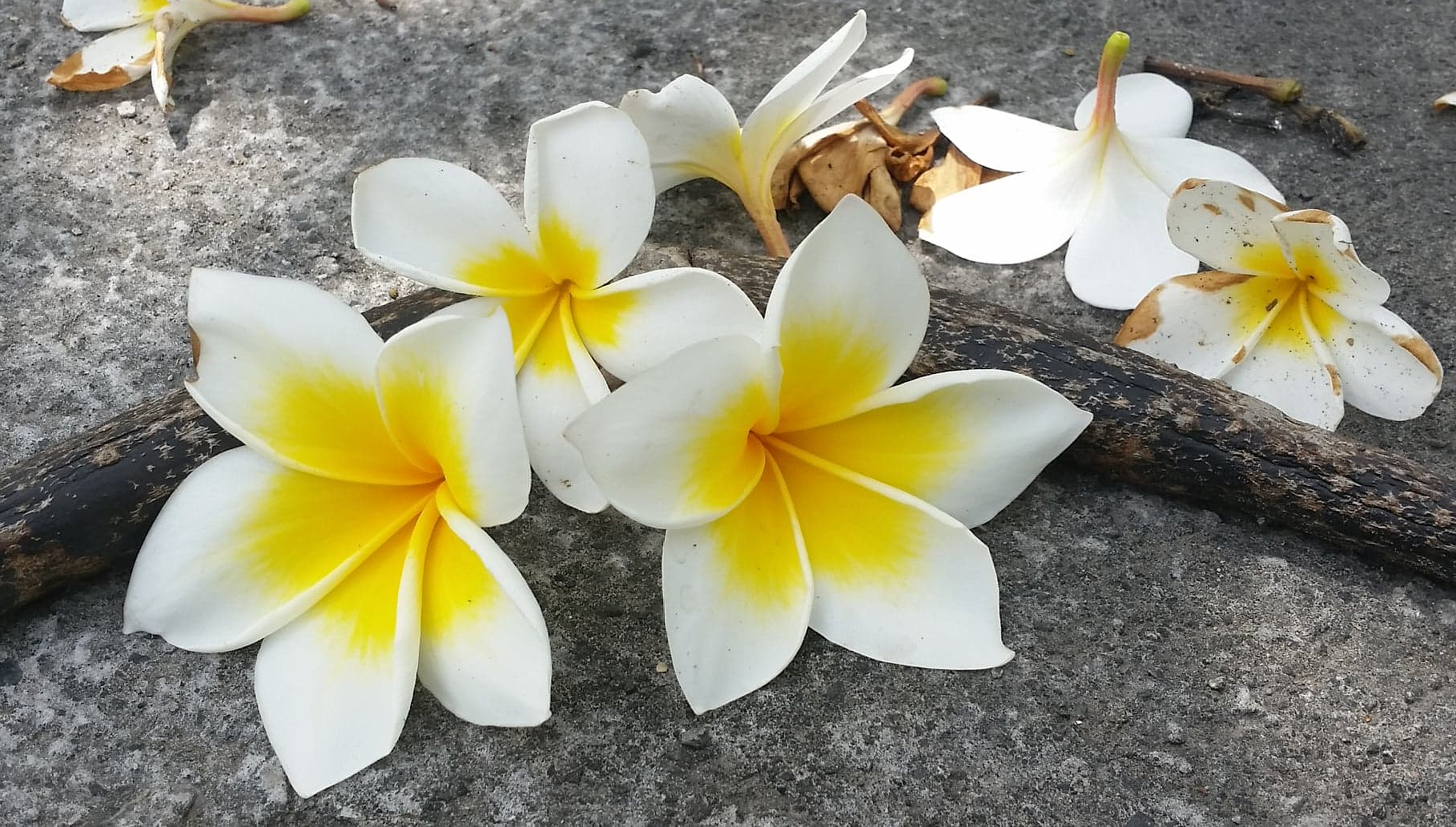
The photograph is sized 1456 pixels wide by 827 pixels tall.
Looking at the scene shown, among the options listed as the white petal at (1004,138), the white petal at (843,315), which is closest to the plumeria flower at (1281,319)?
the white petal at (1004,138)

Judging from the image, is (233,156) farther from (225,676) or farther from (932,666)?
(932,666)

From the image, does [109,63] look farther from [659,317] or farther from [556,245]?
[659,317]

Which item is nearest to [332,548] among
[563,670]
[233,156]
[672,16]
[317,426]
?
[317,426]

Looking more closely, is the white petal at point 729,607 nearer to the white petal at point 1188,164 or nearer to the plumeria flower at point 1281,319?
the plumeria flower at point 1281,319

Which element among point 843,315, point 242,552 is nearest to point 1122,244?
point 843,315

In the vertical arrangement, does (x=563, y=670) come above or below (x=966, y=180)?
below

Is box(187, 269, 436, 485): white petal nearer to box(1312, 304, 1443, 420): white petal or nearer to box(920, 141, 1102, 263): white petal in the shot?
box(920, 141, 1102, 263): white petal

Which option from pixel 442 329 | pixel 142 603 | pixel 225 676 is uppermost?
pixel 442 329
